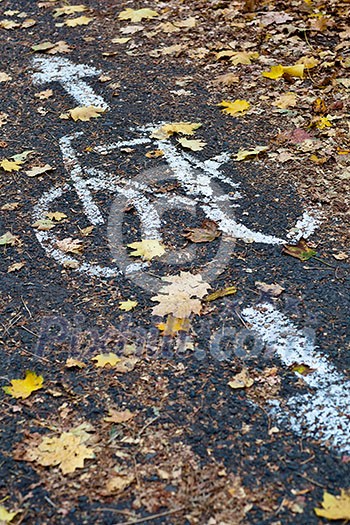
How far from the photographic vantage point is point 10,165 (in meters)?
4.70

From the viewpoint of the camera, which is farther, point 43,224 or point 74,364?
point 43,224

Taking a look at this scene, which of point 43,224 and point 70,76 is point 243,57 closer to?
point 70,76

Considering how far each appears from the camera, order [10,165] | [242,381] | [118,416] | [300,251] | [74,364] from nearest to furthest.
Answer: [118,416] < [242,381] < [74,364] < [300,251] < [10,165]

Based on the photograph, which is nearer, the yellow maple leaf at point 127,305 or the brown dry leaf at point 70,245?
the yellow maple leaf at point 127,305

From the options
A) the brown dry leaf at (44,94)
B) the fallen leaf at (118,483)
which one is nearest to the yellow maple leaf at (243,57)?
the brown dry leaf at (44,94)

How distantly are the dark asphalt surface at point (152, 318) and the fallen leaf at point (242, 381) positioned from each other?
0.10ft

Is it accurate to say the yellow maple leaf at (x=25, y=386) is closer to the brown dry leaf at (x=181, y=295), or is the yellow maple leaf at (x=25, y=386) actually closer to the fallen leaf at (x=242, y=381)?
the brown dry leaf at (x=181, y=295)

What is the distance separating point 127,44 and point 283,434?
13.9 ft

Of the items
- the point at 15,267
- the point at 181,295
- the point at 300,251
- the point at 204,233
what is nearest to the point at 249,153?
the point at 204,233

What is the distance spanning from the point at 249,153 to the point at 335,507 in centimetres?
255

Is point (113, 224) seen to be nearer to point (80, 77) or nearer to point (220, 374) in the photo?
point (220, 374)

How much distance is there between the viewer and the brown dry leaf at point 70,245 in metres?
3.96

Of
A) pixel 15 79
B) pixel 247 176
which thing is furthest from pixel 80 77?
pixel 247 176

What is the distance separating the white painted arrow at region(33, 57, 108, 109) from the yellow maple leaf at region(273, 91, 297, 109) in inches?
48.6
